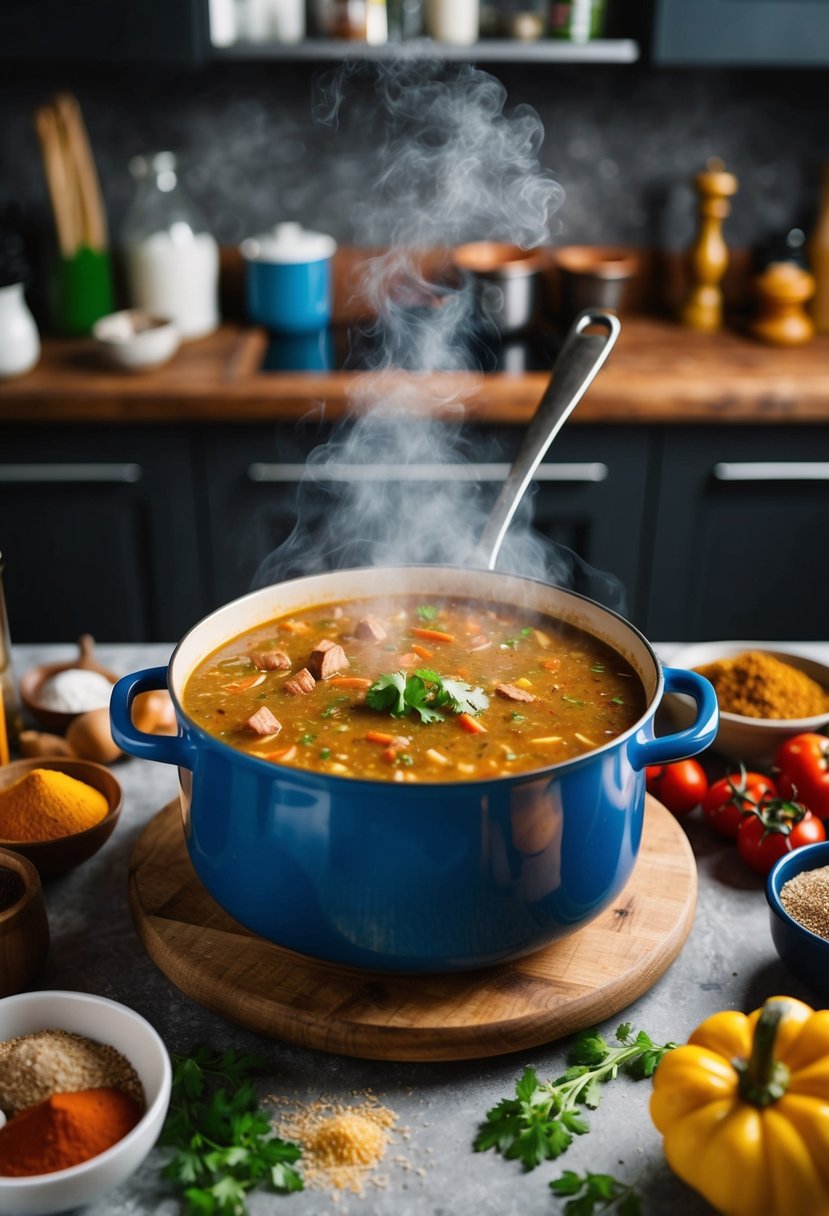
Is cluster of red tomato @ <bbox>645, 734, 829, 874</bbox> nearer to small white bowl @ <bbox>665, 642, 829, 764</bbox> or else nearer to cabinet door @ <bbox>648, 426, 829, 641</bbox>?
small white bowl @ <bbox>665, 642, 829, 764</bbox>

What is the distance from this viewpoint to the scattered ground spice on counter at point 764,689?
1.51 m

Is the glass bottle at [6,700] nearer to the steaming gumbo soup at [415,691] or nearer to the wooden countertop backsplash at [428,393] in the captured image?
the steaming gumbo soup at [415,691]

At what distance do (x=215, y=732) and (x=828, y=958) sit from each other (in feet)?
2.12

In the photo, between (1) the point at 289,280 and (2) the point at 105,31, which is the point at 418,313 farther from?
(2) the point at 105,31

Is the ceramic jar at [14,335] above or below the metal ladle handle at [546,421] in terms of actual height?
below

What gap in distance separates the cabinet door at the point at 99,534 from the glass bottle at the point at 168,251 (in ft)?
2.08

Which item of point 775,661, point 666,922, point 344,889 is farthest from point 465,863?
point 775,661

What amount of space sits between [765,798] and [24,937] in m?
0.83

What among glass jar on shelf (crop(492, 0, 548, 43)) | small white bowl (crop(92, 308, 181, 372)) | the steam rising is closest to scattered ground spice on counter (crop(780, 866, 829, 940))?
the steam rising

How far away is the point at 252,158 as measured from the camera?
3625mm

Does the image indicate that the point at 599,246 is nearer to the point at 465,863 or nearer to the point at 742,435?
the point at 742,435

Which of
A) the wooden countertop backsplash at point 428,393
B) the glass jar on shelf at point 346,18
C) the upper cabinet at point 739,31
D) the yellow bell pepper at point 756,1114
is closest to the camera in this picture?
the yellow bell pepper at point 756,1114

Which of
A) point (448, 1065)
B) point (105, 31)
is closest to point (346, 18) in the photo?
point (105, 31)

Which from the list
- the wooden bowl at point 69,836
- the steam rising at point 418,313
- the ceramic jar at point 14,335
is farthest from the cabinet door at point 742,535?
the wooden bowl at point 69,836
